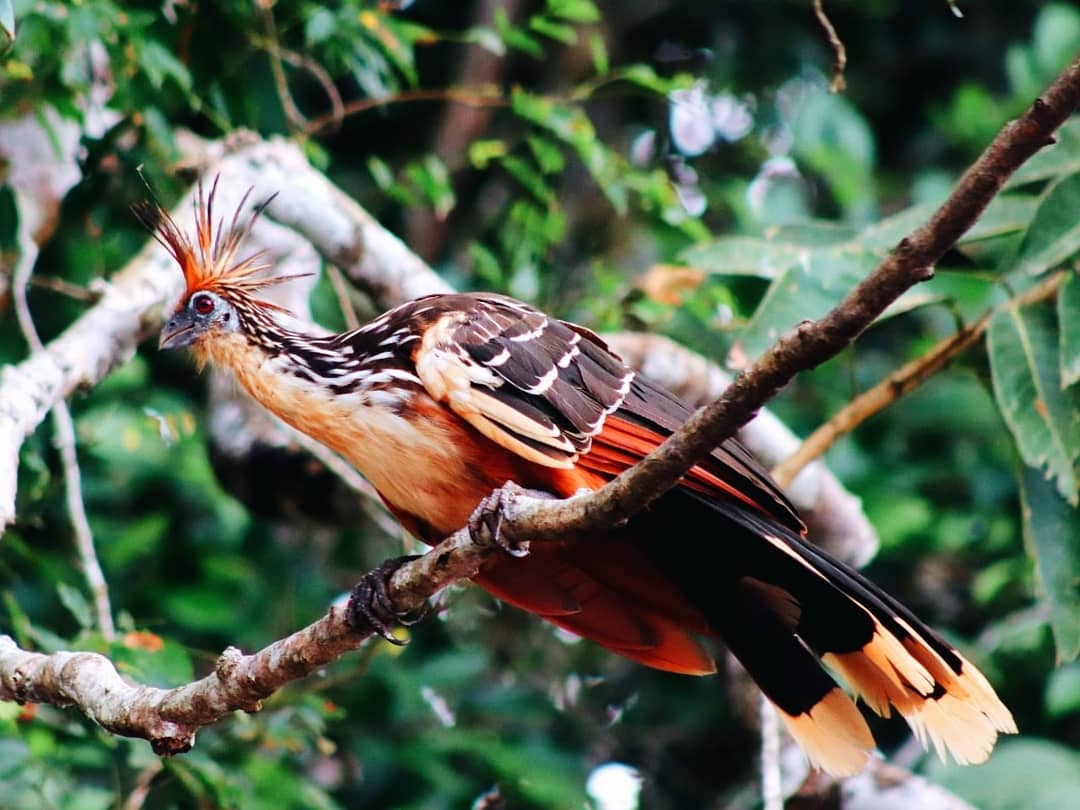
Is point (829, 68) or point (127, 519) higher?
point (829, 68)

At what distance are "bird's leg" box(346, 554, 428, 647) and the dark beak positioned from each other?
2.17ft

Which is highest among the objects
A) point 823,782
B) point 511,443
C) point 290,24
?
point 290,24

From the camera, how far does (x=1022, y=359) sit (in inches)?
134

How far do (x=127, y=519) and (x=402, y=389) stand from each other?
231cm

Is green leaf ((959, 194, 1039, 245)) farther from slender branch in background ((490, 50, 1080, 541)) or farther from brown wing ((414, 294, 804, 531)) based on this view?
slender branch in background ((490, 50, 1080, 541))

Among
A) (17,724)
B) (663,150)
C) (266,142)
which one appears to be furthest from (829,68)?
(17,724)

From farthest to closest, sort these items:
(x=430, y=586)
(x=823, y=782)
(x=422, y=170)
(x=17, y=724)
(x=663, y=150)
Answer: (x=663, y=150) < (x=422, y=170) < (x=823, y=782) < (x=17, y=724) < (x=430, y=586)

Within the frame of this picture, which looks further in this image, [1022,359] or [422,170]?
[422,170]

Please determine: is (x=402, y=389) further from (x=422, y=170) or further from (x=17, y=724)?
(x=422, y=170)

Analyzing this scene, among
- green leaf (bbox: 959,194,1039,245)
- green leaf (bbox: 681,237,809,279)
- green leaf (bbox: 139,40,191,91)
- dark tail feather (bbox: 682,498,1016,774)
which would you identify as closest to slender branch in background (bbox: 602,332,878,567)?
green leaf (bbox: 681,237,809,279)

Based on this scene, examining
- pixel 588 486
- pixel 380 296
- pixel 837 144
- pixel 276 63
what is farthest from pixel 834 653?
pixel 837 144

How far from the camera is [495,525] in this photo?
2.38 meters

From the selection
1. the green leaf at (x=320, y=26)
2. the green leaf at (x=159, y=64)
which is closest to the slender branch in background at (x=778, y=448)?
the green leaf at (x=320, y=26)

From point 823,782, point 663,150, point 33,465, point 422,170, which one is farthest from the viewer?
point 663,150
